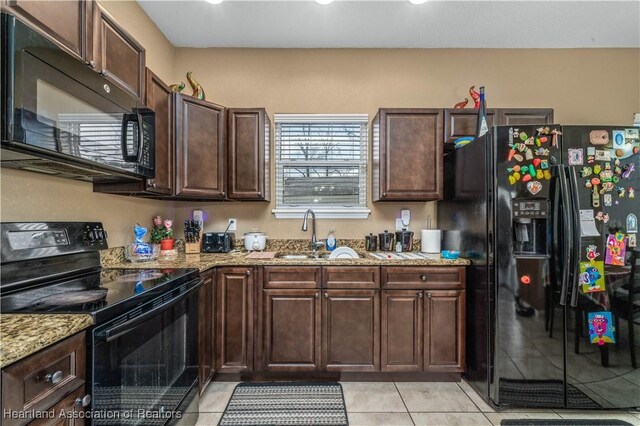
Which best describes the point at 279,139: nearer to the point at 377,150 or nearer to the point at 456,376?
the point at 377,150

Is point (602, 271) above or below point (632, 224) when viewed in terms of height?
below

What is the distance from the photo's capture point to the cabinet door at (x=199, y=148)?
2.24 metres

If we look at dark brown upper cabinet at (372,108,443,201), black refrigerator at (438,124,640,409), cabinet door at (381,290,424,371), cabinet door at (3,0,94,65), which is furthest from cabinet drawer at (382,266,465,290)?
cabinet door at (3,0,94,65)

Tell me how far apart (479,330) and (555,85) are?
2.55 metres

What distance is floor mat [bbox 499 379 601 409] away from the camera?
191 cm

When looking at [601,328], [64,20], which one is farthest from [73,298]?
[601,328]

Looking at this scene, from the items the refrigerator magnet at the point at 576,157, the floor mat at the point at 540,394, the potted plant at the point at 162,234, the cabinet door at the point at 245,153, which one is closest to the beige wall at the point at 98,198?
the potted plant at the point at 162,234

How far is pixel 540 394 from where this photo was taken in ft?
6.26

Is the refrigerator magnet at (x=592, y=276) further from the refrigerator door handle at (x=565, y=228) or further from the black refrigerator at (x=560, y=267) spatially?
the refrigerator door handle at (x=565, y=228)

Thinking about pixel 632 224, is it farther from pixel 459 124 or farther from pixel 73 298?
pixel 73 298

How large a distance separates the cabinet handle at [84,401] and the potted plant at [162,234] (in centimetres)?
162

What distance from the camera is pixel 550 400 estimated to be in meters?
1.91

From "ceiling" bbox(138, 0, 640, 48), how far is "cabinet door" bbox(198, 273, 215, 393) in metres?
2.13

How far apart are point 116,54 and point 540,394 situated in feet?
10.5
